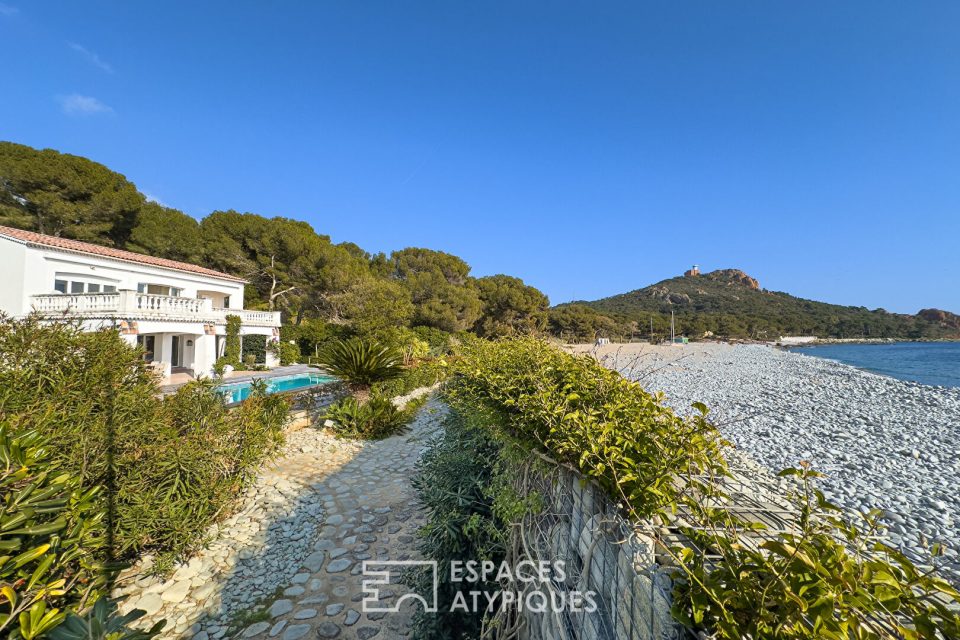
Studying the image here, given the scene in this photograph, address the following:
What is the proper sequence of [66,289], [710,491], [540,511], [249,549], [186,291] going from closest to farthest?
[710,491], [540,511], [249,549], [66,289], [186,291]

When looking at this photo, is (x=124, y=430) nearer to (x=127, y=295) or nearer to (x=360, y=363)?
(x=360, y=363)

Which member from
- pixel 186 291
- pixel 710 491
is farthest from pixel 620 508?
pixel 186 291

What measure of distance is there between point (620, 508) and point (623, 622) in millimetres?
371

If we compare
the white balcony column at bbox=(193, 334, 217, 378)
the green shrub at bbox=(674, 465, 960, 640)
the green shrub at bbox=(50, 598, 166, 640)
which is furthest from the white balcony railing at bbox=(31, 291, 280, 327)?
the green shrub at bbox=(674, 465, 960, 640)

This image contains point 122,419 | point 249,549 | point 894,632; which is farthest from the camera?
point 249,549

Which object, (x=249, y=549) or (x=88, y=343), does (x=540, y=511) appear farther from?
(x=88, y=343)

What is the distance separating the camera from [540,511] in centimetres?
203

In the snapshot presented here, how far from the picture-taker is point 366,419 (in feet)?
25.2

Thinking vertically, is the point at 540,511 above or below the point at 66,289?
below

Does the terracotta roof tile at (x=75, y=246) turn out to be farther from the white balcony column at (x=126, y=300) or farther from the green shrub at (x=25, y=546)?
the green shrub at (x=25, y=546)

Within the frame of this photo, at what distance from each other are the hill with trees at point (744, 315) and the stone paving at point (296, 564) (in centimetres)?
4235

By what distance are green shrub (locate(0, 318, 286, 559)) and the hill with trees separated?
43929 millimetres

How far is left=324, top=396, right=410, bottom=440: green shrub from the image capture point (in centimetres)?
755

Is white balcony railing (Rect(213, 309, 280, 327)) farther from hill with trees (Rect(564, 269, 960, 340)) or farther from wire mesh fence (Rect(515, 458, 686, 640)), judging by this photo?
hill with trees (Rect(564, 269, 960, 340))
